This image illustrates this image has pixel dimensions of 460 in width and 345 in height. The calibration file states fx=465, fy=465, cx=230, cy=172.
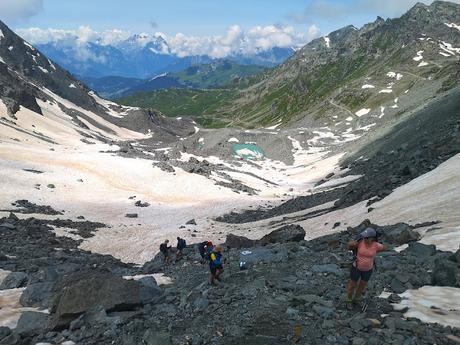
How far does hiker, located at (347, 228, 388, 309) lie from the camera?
14836 mm

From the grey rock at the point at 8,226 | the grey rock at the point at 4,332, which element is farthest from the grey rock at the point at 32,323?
the grey rock at the point at 8,226

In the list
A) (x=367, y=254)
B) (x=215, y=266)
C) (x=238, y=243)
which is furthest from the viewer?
(x=238, y=243)

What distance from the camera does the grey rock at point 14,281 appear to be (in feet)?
77.9

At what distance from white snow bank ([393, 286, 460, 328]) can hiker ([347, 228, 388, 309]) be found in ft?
4.12

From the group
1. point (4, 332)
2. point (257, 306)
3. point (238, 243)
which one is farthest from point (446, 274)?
point (238, 243)

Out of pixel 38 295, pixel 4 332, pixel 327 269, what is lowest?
pixel 327 269

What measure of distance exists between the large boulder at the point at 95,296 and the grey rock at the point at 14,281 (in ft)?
22.6

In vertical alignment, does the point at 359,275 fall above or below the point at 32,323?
below

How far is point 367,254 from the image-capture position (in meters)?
14.9

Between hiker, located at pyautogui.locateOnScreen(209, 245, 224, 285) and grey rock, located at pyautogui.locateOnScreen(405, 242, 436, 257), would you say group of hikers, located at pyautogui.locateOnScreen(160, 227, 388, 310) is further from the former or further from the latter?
grey rock, located at pyautogui.locateOnScreen(405, 242, 436, 257)

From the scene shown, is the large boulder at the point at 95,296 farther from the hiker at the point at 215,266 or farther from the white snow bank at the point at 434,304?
the white snow bank at the point at 434,304

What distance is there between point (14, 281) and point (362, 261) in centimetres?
1811

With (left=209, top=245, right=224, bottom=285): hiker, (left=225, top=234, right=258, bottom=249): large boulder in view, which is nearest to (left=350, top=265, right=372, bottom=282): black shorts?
(left=209, top=245, right=224, bottom=285): hiker

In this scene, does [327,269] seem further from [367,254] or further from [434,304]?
[434,304]
